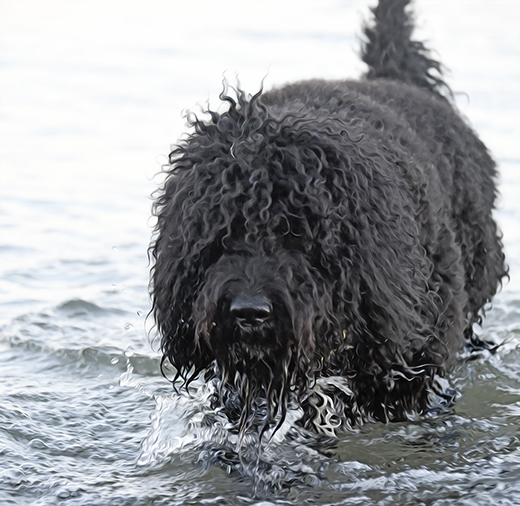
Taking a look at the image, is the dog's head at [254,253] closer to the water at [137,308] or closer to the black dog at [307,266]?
the black dog at [307,266]

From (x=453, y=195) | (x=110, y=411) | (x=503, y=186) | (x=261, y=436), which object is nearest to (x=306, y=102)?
(x=453, y=195)

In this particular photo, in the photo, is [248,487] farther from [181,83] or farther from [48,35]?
[48,35]

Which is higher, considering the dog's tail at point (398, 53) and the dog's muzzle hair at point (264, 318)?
the dog's tail at point (398, 53)

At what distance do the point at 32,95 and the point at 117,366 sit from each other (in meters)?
6.96

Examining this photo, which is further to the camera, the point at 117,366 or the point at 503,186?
the point at 503,186

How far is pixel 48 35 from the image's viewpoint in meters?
15.3

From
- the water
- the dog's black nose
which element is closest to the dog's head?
the dog's black nose

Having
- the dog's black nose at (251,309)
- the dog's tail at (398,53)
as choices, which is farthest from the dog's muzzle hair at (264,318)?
the dog's tail at (398,53)

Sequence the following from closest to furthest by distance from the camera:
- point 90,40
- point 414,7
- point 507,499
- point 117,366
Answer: point 507,499 < point 117,366 < point 414,7 < point 90,40

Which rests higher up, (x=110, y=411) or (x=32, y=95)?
(x=32, y=95)

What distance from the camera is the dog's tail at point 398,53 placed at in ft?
21.1

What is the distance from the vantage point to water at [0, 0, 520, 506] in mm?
4504

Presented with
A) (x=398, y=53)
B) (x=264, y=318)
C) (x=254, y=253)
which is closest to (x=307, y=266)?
(x=254, y=253)

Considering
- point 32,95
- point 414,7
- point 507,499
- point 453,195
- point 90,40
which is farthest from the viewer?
point 90,40
